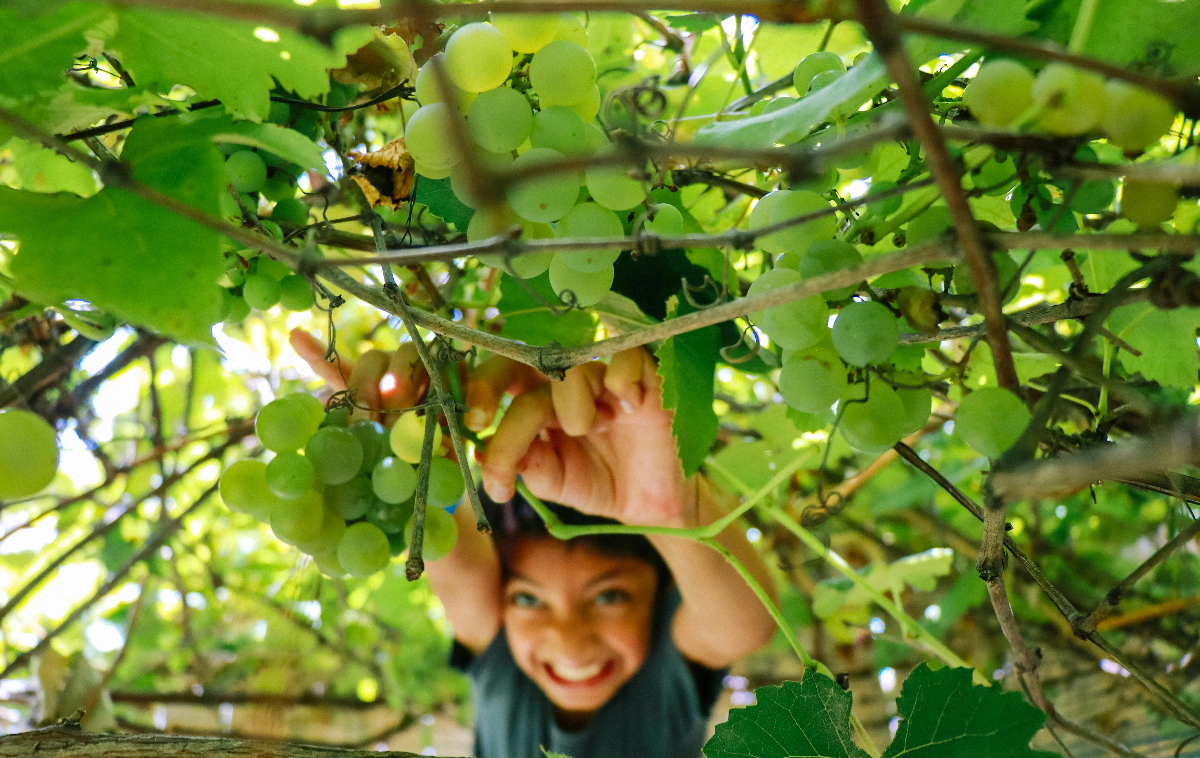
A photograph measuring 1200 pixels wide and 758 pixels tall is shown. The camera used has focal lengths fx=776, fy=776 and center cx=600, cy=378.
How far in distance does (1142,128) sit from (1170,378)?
297 mm

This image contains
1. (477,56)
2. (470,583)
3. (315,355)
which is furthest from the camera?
(470,583)

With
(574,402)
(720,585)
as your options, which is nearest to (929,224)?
(574,402)

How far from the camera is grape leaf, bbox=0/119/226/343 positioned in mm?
385

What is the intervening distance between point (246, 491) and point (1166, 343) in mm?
696

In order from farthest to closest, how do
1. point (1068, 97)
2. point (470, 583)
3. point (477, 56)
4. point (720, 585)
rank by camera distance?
point (470, 583) < point (720, 585) < point (477, 56) < point (1068, 97)

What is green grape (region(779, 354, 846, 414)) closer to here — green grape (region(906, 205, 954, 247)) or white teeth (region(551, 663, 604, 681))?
green grape (region(906, 205, 954, 247))

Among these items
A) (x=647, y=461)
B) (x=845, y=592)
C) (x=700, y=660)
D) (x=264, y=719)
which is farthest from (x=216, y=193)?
(x=264, y=719)

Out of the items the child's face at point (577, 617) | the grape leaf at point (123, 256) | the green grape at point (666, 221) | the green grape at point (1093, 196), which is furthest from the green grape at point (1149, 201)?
the child's face at point (577, 617)

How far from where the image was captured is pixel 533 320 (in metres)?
0.66

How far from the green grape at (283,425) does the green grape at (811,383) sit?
1.26 ft

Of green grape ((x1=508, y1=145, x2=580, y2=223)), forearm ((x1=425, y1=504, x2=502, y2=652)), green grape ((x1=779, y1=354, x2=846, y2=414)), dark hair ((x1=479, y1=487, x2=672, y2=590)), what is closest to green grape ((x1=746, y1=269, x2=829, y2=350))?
green grape ((x1=779, y1=354, x2=846, y2=414))

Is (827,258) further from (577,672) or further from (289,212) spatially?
(577,672)

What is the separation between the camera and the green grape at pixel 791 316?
0.45 metres

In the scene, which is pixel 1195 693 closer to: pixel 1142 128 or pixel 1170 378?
pixel 1170 378
